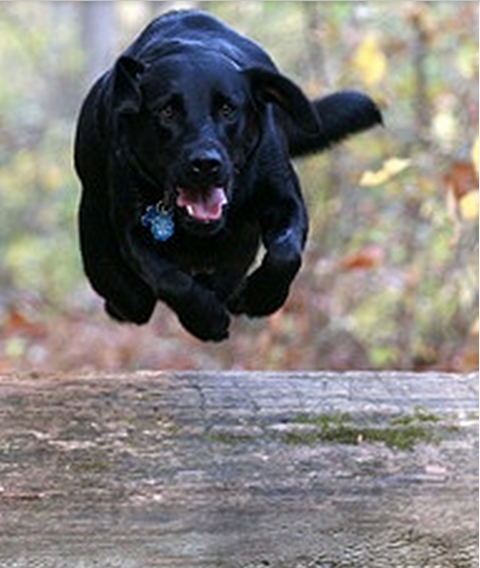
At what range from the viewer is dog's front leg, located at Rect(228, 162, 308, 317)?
13.0ft

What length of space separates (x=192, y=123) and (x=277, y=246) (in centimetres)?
42

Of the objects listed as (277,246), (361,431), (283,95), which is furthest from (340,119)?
(361,431)

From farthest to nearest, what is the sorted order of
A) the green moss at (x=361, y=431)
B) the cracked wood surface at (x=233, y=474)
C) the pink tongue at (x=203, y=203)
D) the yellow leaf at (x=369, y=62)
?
the yellow leaf at (x=369, y=62) → the pink tongue at (x=203, y=203) → the green moss at (x=361, y=431) → the cracked wood surface at (x=233, y=474)

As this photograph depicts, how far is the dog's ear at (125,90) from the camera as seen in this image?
12.6 ft

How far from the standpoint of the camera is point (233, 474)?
10.8 feet

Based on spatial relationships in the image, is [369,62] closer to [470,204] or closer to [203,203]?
[470,204]

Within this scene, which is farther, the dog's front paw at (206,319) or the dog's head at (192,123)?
the dog's front paw at (206,319)

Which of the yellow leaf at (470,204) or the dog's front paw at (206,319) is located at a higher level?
the dog's front paw at (206,319)

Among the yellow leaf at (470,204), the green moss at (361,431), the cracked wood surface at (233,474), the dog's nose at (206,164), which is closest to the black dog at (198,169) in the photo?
the dog's nose at (206,164)

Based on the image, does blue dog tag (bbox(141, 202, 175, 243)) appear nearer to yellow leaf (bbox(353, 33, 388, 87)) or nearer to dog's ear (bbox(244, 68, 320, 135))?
dog's ear (bbox(244, 68, 320, 135))

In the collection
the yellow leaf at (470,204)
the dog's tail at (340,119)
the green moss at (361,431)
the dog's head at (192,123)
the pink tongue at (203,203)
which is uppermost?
the dog's head at (192,123)

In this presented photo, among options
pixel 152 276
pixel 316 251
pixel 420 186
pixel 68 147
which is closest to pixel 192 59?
pixel 152 276

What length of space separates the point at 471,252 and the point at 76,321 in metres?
2.29

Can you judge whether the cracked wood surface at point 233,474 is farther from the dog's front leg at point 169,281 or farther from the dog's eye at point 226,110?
the dog's eye at point 226,110
